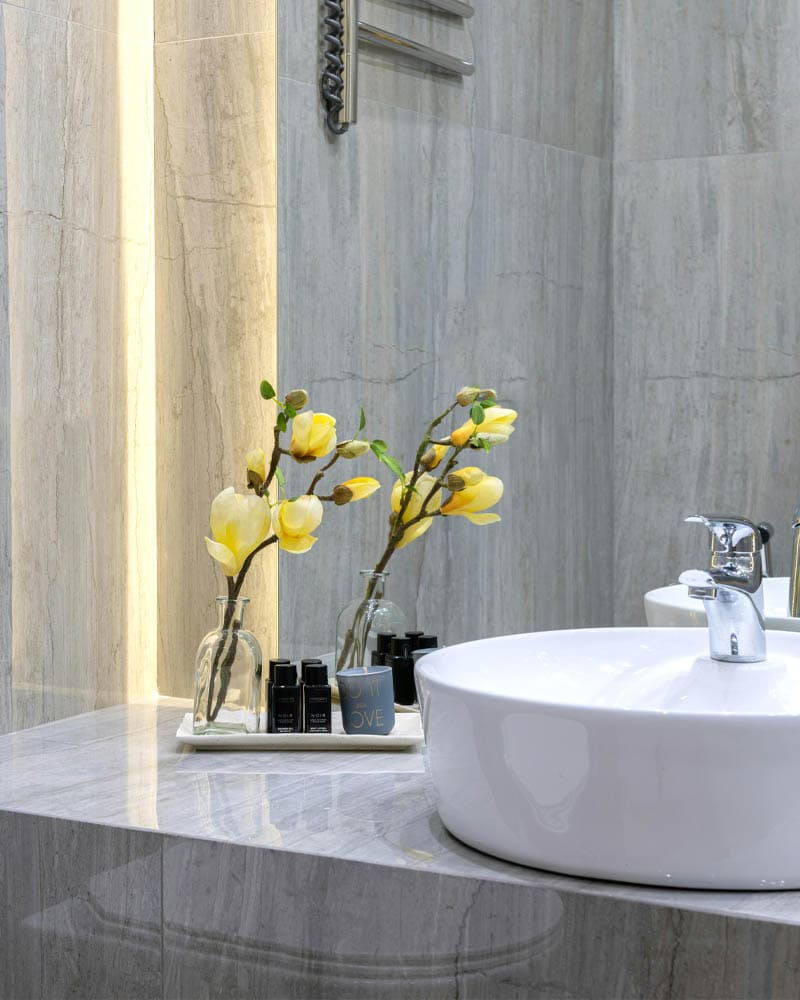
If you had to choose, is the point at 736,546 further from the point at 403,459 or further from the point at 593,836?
the point at 403,459

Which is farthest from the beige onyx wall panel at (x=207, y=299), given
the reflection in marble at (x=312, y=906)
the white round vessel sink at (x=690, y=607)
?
the white round vessel sink at (x=690, y=607)

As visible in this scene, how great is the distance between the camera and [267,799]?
127 centimetres

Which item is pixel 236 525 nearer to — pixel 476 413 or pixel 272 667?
pixel 272 667

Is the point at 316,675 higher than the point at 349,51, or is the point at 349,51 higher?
the point at 349,51

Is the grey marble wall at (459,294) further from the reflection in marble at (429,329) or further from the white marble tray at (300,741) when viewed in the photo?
the white marble tray at (300,741)

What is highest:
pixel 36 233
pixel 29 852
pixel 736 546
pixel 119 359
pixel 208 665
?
pixel 36 233

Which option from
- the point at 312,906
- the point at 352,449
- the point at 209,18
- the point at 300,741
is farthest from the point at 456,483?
the point at 209,18

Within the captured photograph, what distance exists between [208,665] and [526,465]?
461mm

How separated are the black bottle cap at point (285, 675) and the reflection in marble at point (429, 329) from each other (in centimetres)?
20

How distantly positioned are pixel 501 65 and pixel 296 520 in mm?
629

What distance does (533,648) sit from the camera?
4.35ft

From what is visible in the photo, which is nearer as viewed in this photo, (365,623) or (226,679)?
(226,679)

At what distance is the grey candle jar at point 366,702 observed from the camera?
1.46m

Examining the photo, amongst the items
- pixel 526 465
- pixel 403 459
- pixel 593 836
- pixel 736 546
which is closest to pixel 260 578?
pixel 403 459
